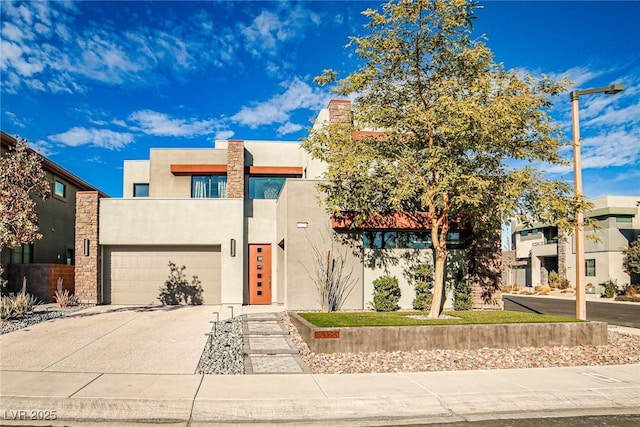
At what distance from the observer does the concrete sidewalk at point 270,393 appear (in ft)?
20.1

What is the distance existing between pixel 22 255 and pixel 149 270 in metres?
5.70

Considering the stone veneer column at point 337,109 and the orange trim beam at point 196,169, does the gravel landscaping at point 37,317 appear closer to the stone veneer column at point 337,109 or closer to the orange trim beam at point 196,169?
the orange trim beam at point 196,169

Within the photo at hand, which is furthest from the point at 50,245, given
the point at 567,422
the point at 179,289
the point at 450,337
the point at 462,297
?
the point at 567,422

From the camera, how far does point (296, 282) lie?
1553cm

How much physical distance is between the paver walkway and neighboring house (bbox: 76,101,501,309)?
2.88 meters

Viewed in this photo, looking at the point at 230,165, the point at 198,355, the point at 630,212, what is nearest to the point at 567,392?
the point at 198,355

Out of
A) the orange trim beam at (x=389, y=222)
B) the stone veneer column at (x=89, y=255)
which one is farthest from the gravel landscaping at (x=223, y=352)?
the stone veneer column at (x=89, y=255)

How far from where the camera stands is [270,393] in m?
6.78

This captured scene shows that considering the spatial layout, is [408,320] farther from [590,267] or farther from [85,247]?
[590,267]

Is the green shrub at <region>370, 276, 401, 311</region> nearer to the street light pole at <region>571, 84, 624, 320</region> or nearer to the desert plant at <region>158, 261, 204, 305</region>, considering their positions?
the street light pole at <region>571, 84, 624, 320</region>

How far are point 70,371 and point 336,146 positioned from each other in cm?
789

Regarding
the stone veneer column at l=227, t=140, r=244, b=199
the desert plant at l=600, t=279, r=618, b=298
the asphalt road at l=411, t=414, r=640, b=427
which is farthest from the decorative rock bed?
the desert plant at l=600, t=279, r=618, b=298

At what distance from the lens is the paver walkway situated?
8.39 metres

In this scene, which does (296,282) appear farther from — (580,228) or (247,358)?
(580,228)
